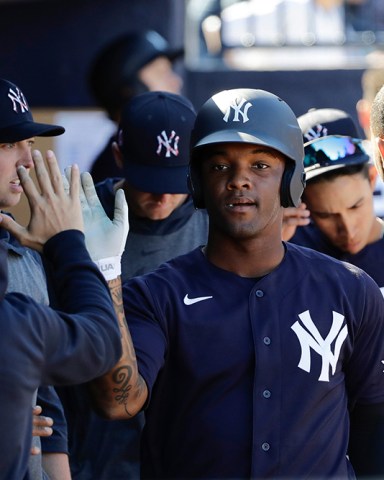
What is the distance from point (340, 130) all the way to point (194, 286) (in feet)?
6.23

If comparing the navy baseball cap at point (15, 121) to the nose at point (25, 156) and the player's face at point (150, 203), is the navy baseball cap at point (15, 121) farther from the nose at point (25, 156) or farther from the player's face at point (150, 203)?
the player's face at point (150, 203)

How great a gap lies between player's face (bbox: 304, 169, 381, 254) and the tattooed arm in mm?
1706

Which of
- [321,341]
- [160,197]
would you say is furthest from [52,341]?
[160,197]

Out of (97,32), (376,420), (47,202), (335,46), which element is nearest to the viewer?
(47,202)

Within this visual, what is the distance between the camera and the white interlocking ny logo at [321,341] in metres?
3.51

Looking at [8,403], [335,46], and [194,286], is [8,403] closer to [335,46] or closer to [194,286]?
[194,286]

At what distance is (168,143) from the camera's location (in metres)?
4.89

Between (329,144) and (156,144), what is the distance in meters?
0.77

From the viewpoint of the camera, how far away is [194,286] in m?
3.61

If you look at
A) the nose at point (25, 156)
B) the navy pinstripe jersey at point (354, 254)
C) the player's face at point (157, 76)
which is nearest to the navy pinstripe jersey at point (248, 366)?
the nose at point (25, 156)

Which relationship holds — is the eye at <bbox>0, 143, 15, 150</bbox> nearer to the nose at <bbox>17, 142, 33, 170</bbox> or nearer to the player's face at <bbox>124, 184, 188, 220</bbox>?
the nose at <bbox>17, 142, 33, 170</bbox>

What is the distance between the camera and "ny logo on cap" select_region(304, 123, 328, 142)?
17.0 feet

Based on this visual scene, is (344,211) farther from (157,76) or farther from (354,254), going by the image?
(157,76)

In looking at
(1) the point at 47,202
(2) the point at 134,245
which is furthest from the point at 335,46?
(1) the point at 47,202
